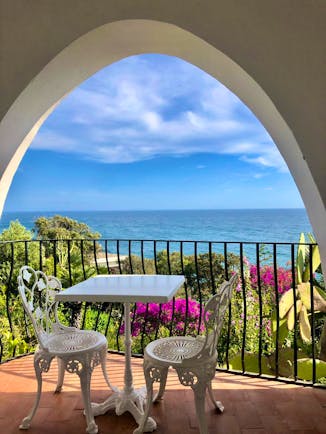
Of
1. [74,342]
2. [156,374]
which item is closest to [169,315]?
[74,342]

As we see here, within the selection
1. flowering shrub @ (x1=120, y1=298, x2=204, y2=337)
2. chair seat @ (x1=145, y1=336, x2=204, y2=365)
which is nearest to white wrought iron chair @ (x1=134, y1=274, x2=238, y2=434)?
chair seat @ (x1=145, y1=336, x2=204, y2=365)

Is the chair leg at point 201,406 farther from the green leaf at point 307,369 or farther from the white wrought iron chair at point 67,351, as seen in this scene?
the green leaf at point 307,369

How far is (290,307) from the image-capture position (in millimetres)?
4086

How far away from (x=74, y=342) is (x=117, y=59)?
196cm

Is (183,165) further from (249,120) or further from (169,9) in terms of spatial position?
(169,9)

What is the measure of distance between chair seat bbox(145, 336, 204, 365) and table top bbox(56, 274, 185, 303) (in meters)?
0.32

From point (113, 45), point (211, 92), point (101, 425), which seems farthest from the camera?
point (211, 92)

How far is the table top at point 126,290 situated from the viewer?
1962 mm

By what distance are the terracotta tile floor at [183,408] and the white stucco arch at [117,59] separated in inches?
38.7

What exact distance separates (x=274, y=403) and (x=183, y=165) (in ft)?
90.2

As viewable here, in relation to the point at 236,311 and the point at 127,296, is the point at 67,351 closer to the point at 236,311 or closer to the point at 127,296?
the point at 127,296

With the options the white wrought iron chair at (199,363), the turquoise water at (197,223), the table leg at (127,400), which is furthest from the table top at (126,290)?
the turquoise water at (197,223)

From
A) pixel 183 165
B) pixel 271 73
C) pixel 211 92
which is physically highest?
pixel 211 92

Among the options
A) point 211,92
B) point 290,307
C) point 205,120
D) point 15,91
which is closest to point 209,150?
point 205,120
